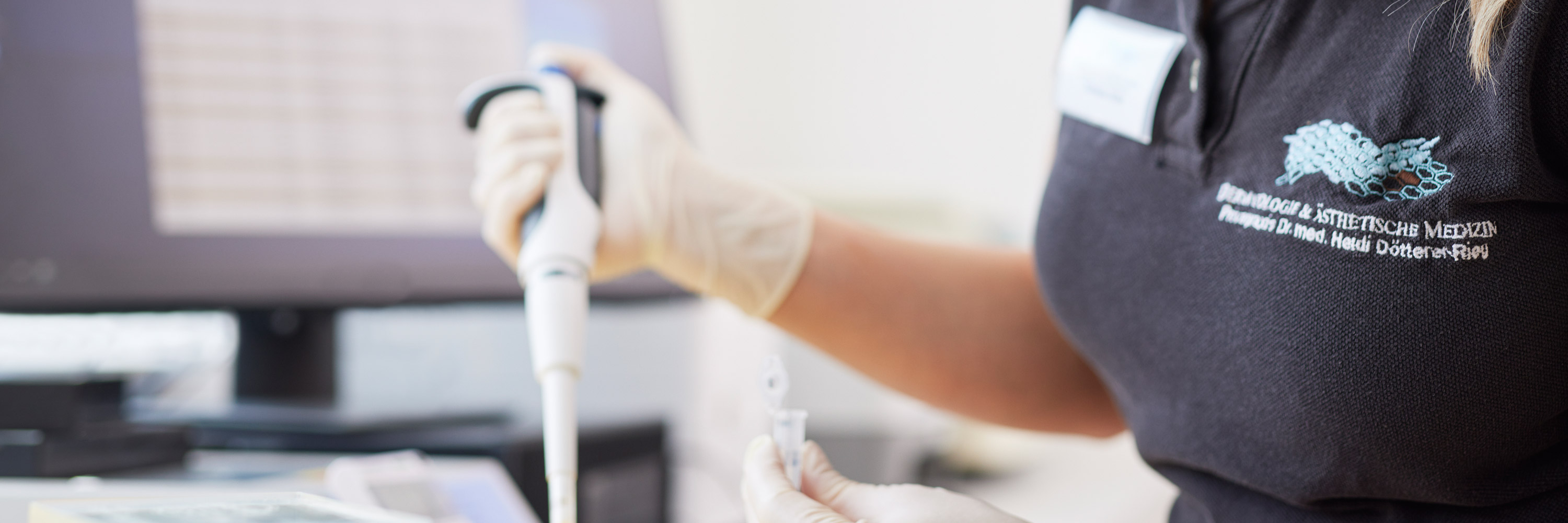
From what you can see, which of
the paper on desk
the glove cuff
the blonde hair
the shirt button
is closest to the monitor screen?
the glove cuff

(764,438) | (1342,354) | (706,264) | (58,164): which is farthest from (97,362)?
(1342,354)

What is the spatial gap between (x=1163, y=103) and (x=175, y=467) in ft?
2.01

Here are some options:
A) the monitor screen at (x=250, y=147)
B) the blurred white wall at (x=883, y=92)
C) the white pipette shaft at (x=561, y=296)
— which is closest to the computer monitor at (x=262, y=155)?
the monitor screen at (x=250, y=147)

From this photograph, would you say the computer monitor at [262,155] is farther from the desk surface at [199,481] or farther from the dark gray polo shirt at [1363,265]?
the dark gray polo shirt at [1363,265]

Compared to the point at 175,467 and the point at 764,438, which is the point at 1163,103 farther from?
the point at 175,467

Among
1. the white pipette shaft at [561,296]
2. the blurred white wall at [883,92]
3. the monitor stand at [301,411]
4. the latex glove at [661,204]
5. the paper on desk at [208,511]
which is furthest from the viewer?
the blurred white wall at [883,92]

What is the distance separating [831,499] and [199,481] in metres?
0.37

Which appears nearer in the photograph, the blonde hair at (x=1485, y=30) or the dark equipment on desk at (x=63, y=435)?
the blonde hair at (x=1485, y=30)

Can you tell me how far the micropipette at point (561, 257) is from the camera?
0.43 meters

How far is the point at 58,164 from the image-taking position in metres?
0.61

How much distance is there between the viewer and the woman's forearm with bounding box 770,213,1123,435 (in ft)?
2.06

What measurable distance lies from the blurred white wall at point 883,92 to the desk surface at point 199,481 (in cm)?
95

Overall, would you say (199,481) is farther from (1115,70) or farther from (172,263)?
(1115,70)

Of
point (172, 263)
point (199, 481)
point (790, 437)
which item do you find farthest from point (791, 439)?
point (172, 263)
